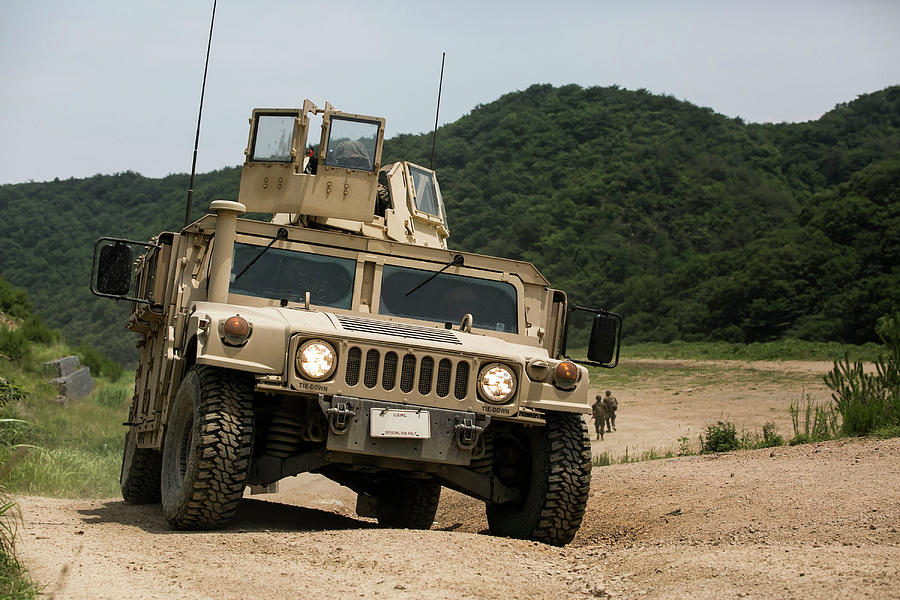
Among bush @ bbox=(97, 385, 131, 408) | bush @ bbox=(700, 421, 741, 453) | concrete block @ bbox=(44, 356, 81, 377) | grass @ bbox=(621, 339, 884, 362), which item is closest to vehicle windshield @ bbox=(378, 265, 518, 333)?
bush @ bbox=(700, 421, 741, 453)

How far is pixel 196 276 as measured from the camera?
872 centimetres

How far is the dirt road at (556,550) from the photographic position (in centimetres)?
561

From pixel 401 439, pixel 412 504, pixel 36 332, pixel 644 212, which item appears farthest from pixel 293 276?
pixel 644 212

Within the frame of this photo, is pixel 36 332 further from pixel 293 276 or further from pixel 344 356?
pixel 344 356

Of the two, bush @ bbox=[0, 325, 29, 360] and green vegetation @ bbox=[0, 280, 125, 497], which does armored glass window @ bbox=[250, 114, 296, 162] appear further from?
bush @ bbox=[0, 325, 29, 360]

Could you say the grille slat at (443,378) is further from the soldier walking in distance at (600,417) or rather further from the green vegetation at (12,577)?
the soldier walking in distance at (600,417)

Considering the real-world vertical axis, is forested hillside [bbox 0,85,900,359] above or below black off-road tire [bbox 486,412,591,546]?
above

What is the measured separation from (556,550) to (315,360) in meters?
1.86

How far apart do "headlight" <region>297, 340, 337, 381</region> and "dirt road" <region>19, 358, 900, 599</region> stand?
94cm

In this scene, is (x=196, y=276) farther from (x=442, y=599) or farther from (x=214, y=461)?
(x=442, y=599)

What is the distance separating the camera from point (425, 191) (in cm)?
1105

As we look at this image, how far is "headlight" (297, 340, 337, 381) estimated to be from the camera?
720 cm

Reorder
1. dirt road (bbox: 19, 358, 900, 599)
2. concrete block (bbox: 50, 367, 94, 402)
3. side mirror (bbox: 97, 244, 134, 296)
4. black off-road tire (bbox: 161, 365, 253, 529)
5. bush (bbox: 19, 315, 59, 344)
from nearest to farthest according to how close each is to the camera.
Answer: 1. dirt road (bbox: 19, 358, 900, 599)
2. black off-road tire (bbox: 161, 365, 253, 529)
3. side mirror (bbox: 97, 244, 134, 296)
4. concrete block (bbox: 50, 367, 94, 402)
5. bush (bbox: 19, 315, 59, 344)

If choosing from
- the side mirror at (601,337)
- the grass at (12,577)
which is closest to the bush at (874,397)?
the side mirror at (601,337)
